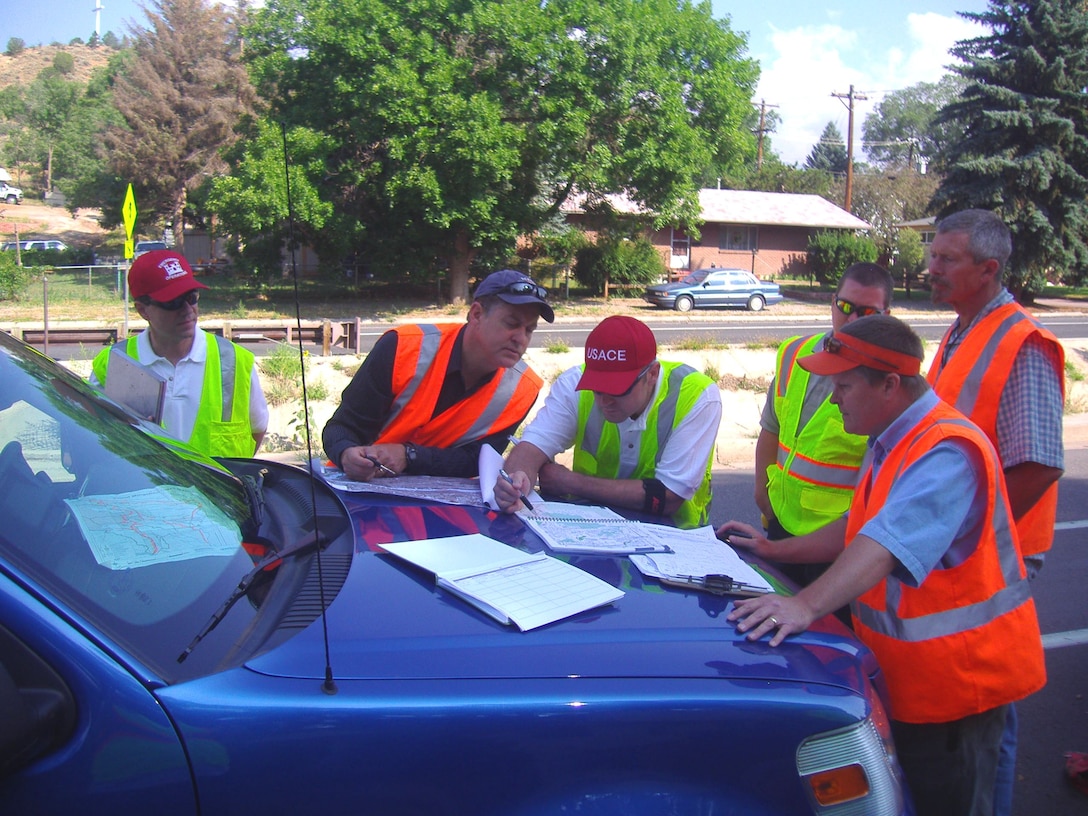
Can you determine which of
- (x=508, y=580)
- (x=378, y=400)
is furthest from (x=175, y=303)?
(x=508, y=580)

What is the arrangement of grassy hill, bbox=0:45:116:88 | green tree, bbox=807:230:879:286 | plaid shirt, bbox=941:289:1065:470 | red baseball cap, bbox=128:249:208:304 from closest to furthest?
plaid shirt, bbox=941:289:1065:470
red baseball cap, bbox=128:249:208:304
green tree, bbox=807:230:879:286
grassy hill, bbox=0:45:116:88

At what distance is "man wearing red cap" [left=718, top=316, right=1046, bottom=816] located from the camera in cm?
223

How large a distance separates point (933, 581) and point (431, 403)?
74.8 inches

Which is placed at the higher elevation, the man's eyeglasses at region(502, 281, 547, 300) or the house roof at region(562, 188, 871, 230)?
the house roof at region(562, 188, 871, 230)

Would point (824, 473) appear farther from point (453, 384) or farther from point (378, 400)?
point (378, 400)

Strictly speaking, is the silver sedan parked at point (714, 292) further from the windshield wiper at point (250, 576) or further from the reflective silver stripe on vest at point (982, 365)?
the windshield wiper at point (250, 576)

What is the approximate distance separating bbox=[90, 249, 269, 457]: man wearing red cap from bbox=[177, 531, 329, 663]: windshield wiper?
5.20 ft

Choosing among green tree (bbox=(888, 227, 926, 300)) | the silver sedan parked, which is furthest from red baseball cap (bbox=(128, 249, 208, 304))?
green tree (bbox=(888, 227, 926, 300))

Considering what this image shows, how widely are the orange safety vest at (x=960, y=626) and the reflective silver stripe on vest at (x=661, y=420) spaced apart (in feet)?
3.47

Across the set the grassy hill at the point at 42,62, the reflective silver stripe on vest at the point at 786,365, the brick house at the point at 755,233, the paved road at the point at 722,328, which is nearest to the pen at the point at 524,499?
the reflective silver stripe on vest at the point at 786,365

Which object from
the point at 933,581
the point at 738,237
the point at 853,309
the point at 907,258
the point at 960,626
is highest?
the point at 738,237

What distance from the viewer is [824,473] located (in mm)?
3260

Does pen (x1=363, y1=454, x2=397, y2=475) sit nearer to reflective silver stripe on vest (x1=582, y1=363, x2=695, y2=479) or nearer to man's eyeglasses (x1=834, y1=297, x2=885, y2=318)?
reflective silver stripe on vest (x1=582, y1=363, x2=695, y2=479)

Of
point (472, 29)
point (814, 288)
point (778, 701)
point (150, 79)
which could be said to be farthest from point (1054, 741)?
point (150, 79)
